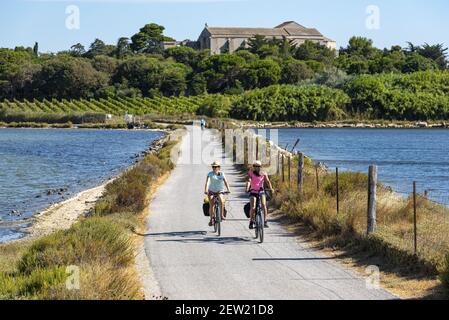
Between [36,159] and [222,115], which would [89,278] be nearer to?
[36,159]

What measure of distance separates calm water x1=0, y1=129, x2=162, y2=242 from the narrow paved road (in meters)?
7.18

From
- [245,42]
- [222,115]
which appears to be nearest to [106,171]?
[222,115]

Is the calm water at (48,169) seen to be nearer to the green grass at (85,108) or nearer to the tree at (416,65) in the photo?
the green grass at (85,108)

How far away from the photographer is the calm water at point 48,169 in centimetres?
3036

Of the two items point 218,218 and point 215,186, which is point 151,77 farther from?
point 218,218

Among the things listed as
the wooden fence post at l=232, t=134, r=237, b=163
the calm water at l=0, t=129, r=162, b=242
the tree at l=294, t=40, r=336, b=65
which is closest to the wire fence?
the calm water at l=0, t=129, r=162, b=242

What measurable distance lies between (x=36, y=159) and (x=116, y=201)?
125ft

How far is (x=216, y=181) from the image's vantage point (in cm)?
1648

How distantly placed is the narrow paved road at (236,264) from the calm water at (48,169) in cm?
718

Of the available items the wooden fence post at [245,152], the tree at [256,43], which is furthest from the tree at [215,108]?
the wooden fence post at [245,152]

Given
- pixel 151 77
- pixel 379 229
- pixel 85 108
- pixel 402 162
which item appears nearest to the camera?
pixel 379 229

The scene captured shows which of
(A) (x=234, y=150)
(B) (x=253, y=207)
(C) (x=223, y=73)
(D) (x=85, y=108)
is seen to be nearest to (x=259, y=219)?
(B) (x=253, y=207)

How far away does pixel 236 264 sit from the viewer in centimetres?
1309

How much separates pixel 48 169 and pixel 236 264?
125ft
